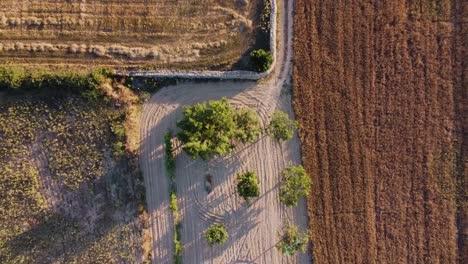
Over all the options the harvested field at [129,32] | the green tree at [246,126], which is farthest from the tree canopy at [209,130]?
the harvested field at [129,32]

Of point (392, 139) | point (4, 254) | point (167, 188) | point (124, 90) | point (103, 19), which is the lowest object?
point (4, 254)

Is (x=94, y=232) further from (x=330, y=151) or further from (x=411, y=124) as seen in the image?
(x=411, y=124)

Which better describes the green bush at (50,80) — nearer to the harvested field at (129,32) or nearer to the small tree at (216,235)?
the harvested field at (129,32)

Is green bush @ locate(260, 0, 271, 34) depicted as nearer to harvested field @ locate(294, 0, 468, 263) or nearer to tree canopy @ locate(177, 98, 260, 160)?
harvested field @ locate(294, 0, 468, 263)

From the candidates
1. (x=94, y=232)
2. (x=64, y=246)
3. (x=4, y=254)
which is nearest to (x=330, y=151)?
(x=94, y=232)

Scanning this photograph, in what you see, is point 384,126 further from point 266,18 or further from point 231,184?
point 231,184

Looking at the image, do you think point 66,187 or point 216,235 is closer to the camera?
point 216,235

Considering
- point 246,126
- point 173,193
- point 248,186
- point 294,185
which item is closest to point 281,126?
point 246,126

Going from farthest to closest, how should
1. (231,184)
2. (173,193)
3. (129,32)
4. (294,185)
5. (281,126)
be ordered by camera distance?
(231,184)
(173,193)
(129,32)
(294,185)
(281,126)
